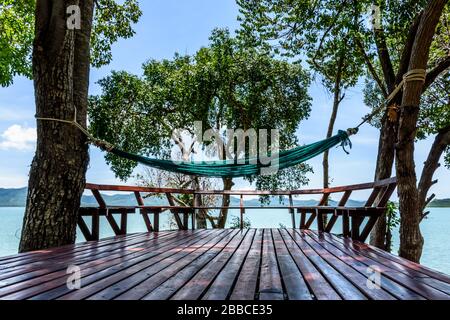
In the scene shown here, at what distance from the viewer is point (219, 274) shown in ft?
5.24

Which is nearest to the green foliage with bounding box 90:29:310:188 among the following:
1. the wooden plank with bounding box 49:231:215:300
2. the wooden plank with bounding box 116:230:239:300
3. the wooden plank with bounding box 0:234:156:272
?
the wooden plank with bounding box 0:234:156:272

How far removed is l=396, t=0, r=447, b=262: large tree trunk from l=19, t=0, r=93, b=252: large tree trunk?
2616 millimetres

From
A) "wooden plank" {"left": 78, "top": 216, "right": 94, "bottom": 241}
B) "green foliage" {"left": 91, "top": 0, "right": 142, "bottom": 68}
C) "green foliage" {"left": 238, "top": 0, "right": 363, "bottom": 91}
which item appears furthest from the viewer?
"green foliage" {"left": 91, "top": 0, "right": 142, "bottom": 68}

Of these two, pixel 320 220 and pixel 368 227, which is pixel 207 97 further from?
→ pixel 368 227

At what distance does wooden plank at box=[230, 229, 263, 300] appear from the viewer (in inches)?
48.5

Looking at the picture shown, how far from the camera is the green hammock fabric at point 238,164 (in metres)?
3.25

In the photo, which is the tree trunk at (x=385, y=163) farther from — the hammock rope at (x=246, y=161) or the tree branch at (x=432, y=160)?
the tree branch at (x=432, y=160)

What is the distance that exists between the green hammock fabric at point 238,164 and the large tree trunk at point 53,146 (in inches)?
19.7

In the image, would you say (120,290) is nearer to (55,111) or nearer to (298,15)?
(55,111)

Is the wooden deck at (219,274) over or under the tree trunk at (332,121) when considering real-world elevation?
under

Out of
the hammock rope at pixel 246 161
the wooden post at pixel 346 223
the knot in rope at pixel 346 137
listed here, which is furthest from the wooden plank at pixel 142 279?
the knot in rope at pixel 346 137

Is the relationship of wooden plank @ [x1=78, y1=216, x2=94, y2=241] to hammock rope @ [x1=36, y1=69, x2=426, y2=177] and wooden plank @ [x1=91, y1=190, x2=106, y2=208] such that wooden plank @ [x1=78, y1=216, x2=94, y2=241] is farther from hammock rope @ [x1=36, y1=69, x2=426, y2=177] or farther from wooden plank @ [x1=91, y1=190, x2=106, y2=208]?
hammock rope @ [x1=36, y1=69, x2=426, y2=177]
